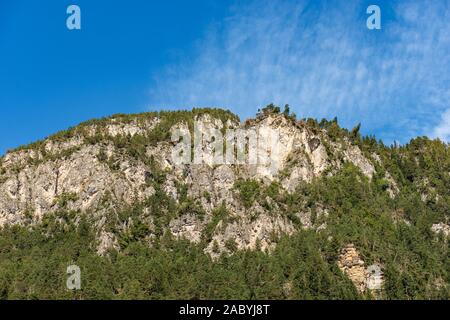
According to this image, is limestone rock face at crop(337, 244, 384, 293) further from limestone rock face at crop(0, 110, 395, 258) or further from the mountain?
limestone rock face at crop(0, 110, 395, 258)

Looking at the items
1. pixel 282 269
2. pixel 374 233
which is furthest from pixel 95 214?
pixel 374 233

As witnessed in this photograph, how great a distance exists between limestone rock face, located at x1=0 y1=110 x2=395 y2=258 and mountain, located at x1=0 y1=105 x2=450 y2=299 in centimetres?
35

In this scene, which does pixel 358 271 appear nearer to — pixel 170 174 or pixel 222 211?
pixel 222 211

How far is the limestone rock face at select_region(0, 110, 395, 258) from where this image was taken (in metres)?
147

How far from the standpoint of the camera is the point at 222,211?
150250 mm

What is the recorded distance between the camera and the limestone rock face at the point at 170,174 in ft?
483

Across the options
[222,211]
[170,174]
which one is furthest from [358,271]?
[170,174]

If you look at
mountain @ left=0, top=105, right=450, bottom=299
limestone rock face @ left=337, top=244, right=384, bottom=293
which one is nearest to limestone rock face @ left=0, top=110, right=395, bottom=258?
mountain @ left=0, top=105, right=450, bottom=299

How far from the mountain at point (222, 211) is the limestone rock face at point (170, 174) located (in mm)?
352

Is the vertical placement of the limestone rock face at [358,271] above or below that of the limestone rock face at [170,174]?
below

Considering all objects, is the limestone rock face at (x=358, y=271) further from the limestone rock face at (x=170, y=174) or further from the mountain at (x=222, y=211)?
the limestone rock face at (x=170, y=174)

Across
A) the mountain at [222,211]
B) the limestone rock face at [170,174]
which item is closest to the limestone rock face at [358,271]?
the mountain at [222,211]

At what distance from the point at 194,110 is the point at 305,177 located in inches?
1662

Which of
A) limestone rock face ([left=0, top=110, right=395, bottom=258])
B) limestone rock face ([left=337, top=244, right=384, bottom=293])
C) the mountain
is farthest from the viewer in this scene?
limestone rock face ([left=0, top=110, right=395, bottom=258])
